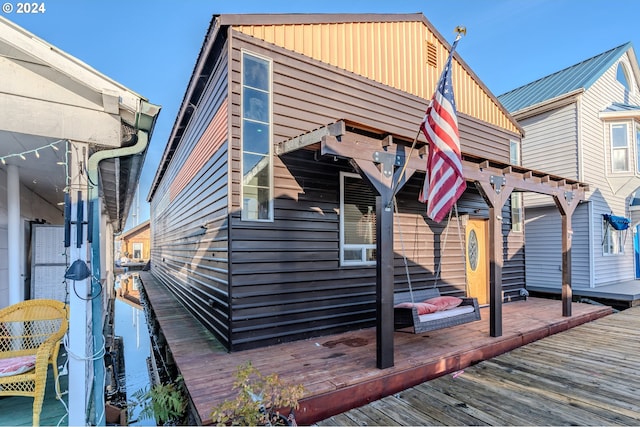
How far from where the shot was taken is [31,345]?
10.6ft

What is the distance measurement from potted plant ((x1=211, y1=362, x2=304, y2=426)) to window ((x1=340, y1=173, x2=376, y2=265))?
2.56m

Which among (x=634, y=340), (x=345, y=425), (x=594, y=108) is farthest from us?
(x=594, y=108)

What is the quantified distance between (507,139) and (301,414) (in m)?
7.90

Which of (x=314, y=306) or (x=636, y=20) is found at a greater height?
(x=636, y=20)

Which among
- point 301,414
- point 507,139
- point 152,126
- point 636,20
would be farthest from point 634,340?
point 636,20

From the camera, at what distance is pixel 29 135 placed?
7.83 feet

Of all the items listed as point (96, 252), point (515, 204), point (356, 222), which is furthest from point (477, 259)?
point (96, 252)

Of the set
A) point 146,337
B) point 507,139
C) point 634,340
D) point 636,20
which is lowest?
point 146,337

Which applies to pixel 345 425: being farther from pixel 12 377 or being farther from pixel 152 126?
pixel 152 126

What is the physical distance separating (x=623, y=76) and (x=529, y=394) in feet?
45.3

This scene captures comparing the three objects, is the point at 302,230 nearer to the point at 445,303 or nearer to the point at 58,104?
the point at 445,303

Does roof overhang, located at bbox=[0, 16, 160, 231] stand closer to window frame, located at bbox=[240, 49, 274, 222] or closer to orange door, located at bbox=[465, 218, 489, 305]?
window frame, located at bbox=[240, 49, 274, 222]

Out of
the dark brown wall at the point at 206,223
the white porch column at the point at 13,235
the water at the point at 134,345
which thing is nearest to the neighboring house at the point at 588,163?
the dark brown wall at the point at 206,223

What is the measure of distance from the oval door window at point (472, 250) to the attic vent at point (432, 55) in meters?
3.57
